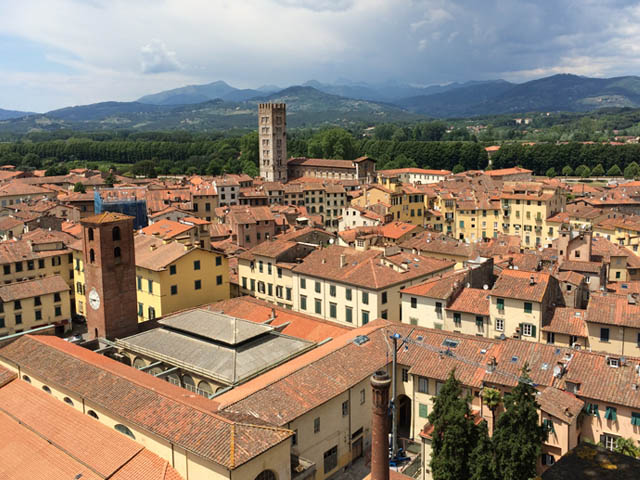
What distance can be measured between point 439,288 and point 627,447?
2151 centimetres

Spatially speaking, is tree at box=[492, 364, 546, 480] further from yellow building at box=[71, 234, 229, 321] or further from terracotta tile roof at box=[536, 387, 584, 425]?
yellow building at box=[71, 234, 229, 321]

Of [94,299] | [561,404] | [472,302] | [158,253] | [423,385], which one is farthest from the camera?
[158,253]

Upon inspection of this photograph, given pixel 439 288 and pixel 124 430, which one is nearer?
pixel 124 430

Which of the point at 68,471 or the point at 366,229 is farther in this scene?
the point at 366,229

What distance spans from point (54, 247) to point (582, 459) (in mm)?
66020

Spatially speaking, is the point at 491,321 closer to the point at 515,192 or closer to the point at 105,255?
the point at 105,255

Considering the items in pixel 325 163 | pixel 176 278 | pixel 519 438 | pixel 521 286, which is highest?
pixel 325 163

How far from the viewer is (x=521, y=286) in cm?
4353

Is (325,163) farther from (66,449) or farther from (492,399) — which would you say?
(66,449)

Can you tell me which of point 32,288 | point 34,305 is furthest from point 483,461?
point 32,288

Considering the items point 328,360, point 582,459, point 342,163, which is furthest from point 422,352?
point 342,163

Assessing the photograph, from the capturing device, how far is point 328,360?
33094mm

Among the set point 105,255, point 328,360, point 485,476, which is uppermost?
point 105,255

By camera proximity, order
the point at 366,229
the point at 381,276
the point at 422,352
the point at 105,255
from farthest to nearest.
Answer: the point at 366,229 < the point at 381,276 < the point at 105,255 < the point at 422,352
